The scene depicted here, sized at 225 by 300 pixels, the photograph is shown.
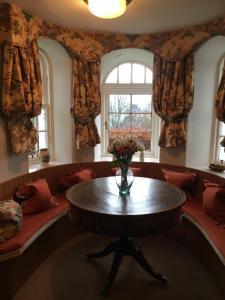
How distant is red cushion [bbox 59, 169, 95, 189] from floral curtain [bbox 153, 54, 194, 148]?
1.07 m

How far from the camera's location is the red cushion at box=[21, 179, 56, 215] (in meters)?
2.32

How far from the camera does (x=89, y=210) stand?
1.78 meters

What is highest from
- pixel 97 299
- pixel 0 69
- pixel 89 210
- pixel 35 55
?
pixel 35 55

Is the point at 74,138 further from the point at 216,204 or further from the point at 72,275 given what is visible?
the point at 216,204

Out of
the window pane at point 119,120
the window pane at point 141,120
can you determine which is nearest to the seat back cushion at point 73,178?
the window pane at point 119,120

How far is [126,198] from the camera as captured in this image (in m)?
2.05

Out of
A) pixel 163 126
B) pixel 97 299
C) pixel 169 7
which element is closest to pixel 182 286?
pixel 97 299

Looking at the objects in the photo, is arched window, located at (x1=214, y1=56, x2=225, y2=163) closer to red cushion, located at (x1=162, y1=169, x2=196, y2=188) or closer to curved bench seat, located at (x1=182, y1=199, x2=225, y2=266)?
red cushion, located at (x1=162, y1=169, x2=196, y2=188)

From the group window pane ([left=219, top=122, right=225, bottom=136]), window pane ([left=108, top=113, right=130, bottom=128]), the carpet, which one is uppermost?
window pane ([left=108, top=113, right=130, bottom=128])

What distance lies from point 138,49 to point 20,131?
1.92m

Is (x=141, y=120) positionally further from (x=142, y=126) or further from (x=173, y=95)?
(x=173, y=95)

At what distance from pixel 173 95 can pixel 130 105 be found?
0.84 meters

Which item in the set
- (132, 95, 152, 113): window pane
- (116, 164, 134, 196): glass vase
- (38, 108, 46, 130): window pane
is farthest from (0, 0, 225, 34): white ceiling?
(116, 164, 134, 196): glass vase

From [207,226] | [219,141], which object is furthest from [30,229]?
[219,141]
